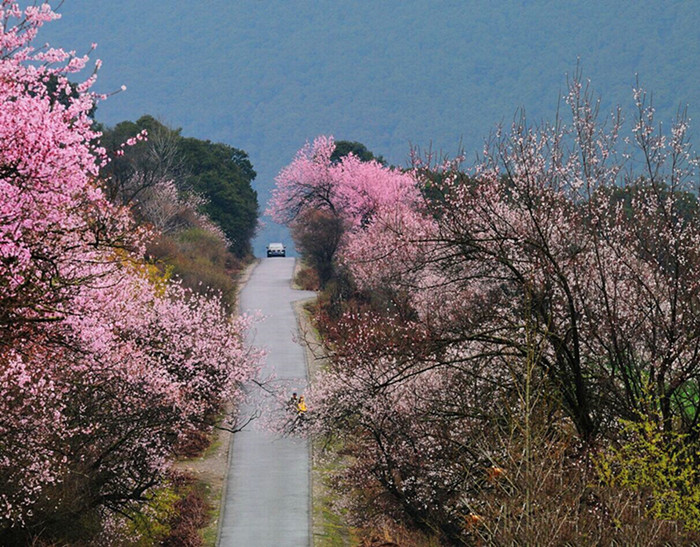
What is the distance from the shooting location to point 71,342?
16.7m

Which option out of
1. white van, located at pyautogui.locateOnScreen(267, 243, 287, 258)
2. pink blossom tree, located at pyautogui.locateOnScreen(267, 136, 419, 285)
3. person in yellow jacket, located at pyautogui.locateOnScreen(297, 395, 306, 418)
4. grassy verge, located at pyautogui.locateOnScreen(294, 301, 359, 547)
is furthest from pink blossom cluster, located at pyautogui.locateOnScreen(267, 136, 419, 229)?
person in yellow jacket, located at pyautogui.locateOnScreen(297, 395, 306, 418)

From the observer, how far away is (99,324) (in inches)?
771

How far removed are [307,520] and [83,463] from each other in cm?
1013

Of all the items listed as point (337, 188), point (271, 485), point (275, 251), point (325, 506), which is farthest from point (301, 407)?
point (275, 251)

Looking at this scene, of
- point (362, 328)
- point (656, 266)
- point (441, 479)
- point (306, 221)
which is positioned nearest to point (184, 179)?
point (306, 221)

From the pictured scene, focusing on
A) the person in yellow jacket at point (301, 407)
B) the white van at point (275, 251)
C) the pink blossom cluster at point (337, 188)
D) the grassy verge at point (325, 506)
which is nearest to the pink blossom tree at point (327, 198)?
the pink blossom cluster at point (337, 188)

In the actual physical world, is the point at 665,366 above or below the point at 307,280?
below

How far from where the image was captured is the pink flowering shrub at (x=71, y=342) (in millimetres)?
12922

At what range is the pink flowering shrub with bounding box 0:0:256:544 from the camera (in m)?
12.9

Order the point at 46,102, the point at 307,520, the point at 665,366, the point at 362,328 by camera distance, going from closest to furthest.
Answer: the point at 46,102 < the point at 665,366 < the point at 307,520 < the point at 362,328

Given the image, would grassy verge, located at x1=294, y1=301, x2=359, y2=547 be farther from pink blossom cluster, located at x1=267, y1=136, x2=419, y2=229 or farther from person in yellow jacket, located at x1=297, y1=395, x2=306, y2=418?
pink blossom cluster, located at x1=267, y1=136, x2=419, y2=229

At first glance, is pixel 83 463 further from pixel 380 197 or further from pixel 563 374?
pixel 380 197

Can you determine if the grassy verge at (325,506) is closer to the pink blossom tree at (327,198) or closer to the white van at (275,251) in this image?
the pink blossom tree at (327,198)

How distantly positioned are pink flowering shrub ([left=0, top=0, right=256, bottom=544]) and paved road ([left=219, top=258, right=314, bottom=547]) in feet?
10.1
